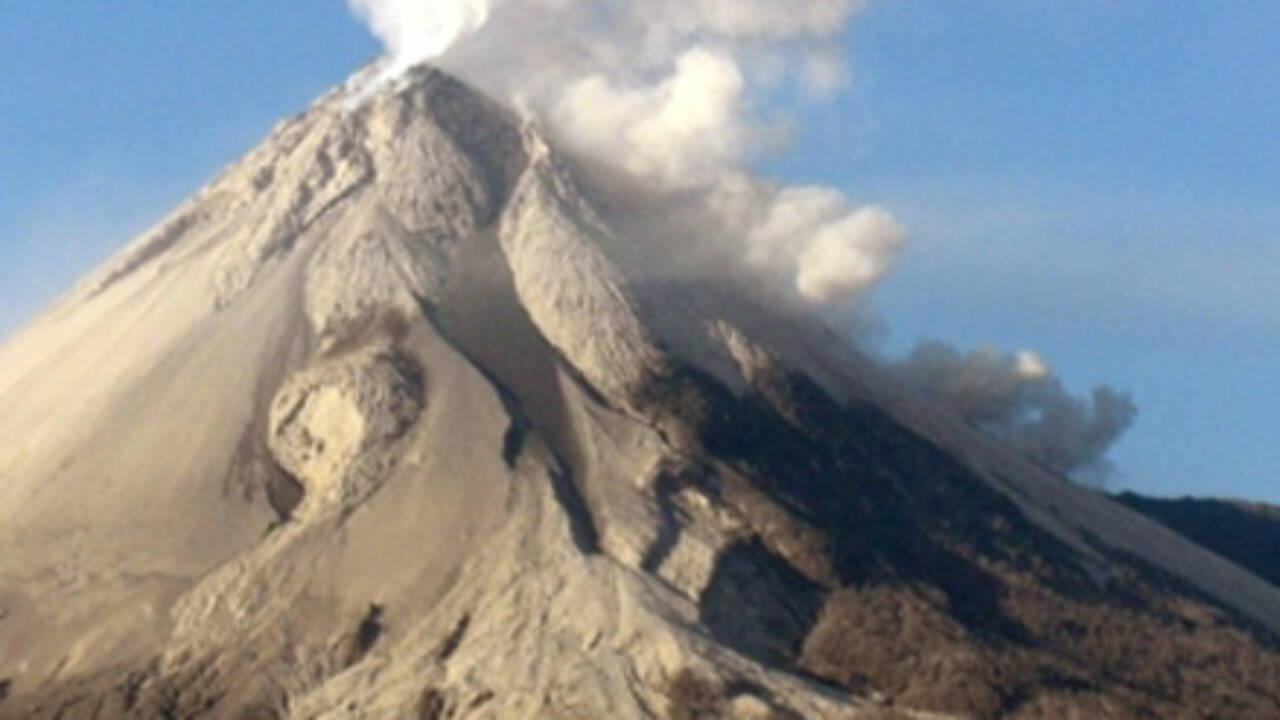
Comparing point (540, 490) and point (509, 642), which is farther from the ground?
point (540, 490)

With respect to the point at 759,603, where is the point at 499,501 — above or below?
above

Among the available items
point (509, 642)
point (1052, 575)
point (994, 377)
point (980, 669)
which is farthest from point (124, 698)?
point (994, 377)

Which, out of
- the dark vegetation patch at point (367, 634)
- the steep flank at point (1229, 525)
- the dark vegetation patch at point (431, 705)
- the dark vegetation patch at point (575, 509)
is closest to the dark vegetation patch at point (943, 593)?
the dark vegetation patch at point (575, 509)

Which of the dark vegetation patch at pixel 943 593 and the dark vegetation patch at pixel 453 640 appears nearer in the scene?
the dark vegetation patch at pixel 453 640

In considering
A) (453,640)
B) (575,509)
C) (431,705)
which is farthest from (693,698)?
(575,509)

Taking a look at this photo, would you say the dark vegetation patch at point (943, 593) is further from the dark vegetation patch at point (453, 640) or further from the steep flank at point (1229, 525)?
the steep flank at point (1229, 525)

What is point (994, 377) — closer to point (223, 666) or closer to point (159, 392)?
point (159, 392)

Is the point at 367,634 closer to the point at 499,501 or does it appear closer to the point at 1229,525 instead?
the point at 499,501

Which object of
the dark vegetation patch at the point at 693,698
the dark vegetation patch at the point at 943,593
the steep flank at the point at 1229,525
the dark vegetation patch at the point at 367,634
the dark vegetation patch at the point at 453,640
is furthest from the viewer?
the steep flank at the point at 1229,525

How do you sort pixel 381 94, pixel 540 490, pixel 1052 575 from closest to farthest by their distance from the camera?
pixel 540 490 → pixel 1052 575 → pixel 381 94
